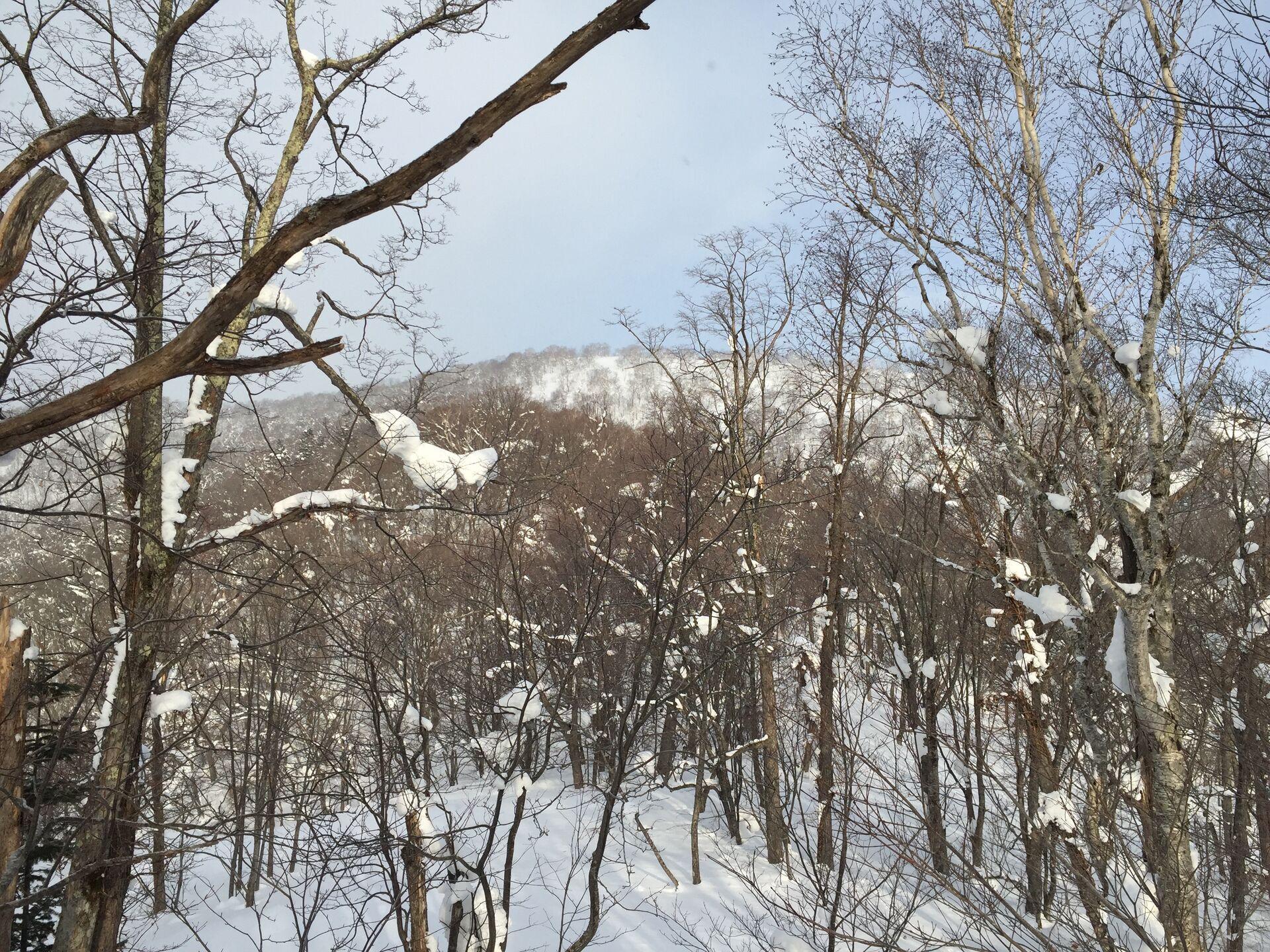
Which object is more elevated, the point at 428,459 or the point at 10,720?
the point at 428,459

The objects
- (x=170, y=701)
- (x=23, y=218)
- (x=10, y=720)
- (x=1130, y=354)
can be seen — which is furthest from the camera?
(x=1130, y=354)

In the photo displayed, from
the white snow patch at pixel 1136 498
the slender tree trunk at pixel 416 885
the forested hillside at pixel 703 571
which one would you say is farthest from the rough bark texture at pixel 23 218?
the white snow patch at pixel 1136 498

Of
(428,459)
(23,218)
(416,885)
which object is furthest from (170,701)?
(23,218)

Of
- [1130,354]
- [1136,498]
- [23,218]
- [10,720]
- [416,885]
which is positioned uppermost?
[1130,354]

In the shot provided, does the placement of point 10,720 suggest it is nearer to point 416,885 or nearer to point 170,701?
point 170,701

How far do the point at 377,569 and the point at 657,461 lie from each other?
7.52m

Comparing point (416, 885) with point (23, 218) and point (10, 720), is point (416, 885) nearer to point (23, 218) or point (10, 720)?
point (10, 720)

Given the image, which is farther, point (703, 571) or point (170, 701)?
point (703, 571)

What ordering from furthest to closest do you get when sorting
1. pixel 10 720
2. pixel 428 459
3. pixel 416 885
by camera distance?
pixel 416 885, pixel 428 459, pixel 10 720

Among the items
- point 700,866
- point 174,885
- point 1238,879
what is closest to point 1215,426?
point 1238,879

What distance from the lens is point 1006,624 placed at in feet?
37.1

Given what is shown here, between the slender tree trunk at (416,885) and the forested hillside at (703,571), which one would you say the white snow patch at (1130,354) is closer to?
the forested hillside at (703,571)

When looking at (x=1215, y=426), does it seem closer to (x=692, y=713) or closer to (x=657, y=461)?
(x=657, y=461)

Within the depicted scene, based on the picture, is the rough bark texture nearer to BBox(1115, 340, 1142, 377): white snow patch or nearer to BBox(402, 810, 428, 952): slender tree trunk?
BBox(402, 810, 428, 952): slender tree trunk
